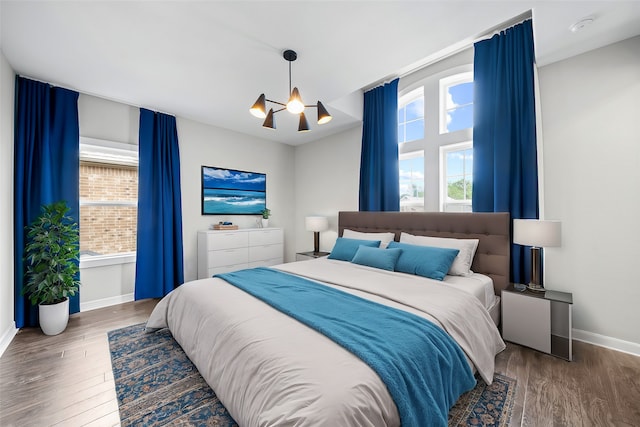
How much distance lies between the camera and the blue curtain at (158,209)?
11.8 feet

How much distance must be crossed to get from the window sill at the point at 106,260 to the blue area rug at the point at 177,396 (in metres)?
1.59

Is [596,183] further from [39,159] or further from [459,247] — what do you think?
[39,159]

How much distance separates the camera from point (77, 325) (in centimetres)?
283

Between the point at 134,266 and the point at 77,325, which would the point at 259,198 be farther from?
the point at 77,325

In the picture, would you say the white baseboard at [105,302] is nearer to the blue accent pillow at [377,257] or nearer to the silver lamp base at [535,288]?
the blue accent pillow at [377,257]

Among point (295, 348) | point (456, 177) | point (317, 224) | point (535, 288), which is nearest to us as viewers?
point (295, 348)

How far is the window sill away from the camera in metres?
3.29

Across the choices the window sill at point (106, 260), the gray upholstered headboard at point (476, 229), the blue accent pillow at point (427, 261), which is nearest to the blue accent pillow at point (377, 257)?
the blue accent pillow at point (427, 261)

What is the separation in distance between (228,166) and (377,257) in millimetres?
3108

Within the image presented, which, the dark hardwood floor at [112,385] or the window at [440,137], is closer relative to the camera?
the dark hardwood floor at [112,385]

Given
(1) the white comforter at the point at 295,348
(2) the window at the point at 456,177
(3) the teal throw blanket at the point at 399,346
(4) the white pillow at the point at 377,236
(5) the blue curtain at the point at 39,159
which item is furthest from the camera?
(4) the white pillow at the point at 377,236

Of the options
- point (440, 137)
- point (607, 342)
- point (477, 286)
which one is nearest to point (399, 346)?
point (477, 286)

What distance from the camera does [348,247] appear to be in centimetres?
329

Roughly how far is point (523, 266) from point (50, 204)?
502 cm
